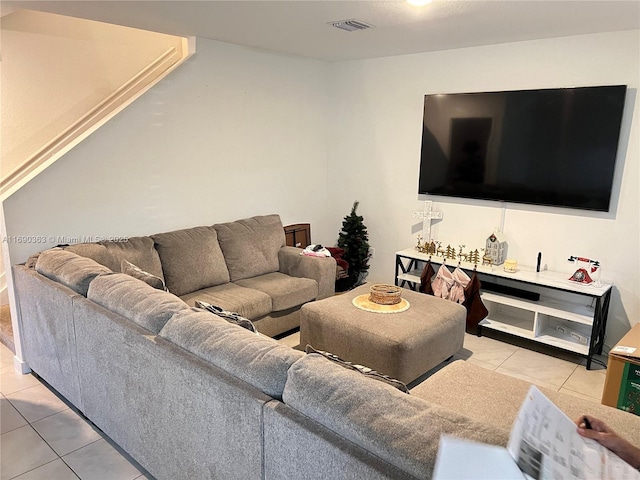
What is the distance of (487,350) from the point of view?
3641 millimetres

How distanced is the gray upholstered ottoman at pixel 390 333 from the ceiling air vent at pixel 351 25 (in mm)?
1929

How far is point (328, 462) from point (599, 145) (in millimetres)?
3227

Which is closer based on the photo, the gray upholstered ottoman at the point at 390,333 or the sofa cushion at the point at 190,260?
the gray upholstered ottoman at the point at 390,333

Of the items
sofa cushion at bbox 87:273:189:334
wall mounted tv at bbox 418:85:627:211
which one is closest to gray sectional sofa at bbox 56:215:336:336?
sofa cushion at bbox 87:273:189:334

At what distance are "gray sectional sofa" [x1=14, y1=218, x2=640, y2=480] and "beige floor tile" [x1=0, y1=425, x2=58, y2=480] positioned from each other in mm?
245

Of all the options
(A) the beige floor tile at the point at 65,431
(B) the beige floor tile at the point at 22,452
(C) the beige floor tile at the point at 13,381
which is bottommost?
(B) the beige floor tile at the point at 22,452

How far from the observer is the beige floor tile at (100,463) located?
2.21 meters

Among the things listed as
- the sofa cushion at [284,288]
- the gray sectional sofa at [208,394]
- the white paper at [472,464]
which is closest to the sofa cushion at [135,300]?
the gray sectional sofa at [208,394]

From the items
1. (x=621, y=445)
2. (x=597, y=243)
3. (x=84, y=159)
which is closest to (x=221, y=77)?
(x=84, y=159)

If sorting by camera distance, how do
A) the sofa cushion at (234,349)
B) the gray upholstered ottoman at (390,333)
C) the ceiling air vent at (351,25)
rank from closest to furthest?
the sofa cushion at (234,349)
the gray upholstered ottoman at (390,333)
the ceiling air vent at (351,25)

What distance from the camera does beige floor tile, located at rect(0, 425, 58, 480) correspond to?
2250 mm

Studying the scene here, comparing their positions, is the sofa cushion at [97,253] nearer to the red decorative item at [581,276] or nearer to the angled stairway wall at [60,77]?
the angled stairway wall at [60,77]

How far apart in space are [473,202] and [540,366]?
152 cm

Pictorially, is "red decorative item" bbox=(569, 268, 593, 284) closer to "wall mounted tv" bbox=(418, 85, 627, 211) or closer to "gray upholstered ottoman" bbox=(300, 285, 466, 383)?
"wall mounted tv" bbox=(418, 85, 627, 211)
